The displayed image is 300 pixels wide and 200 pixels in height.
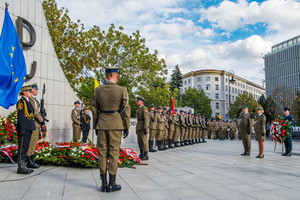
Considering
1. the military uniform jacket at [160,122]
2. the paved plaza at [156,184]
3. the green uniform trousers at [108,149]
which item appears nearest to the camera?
the paved plaza at [156,184]

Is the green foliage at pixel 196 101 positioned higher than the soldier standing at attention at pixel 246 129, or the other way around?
the green foliage at pixel 196 101

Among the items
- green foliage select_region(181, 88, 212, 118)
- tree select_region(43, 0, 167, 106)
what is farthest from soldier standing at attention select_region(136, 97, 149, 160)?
green foliage select_region(181, 88, 212, 118)

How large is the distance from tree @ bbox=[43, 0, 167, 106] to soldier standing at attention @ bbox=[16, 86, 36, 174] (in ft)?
46.9

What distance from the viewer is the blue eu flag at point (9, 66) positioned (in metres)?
5.60

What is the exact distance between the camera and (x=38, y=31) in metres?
11.2

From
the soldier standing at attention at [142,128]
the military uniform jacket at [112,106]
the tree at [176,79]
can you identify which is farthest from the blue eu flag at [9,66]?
the tree at [176,79]

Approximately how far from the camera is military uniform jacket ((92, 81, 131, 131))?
4527 millimetres

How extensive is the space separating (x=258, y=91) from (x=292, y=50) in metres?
45.6

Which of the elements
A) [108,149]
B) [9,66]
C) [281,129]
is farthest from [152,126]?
[9,66]

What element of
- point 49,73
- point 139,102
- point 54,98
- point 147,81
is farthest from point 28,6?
point 147,81

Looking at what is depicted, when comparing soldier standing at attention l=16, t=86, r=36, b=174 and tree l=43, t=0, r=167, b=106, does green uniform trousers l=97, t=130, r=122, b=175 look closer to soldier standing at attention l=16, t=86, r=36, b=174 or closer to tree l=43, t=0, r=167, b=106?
soldier standing at attention l=16, t=86, r=36, b=174

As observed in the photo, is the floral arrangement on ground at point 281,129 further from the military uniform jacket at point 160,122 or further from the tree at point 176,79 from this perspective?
the tree at point 176,79

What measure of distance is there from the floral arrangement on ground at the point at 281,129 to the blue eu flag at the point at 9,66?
9.99 metres

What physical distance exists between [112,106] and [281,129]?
28.7ft
